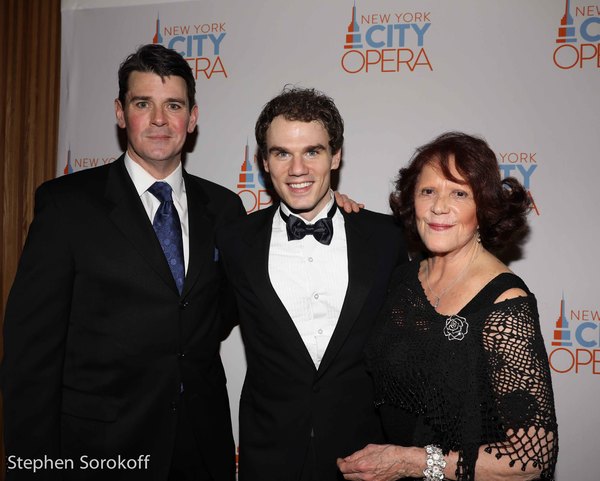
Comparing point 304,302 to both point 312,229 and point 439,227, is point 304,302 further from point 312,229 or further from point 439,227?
point 439,227

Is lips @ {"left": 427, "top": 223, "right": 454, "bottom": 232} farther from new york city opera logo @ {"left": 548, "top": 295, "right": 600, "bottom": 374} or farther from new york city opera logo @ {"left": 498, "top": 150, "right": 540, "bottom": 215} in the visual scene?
new york city opera logo @ {"left": 548, "top": 295, "right": 600, "bottom": 374}

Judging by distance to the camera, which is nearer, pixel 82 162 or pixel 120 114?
pixel 120 114

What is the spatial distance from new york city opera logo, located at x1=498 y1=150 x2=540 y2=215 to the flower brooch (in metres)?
1.27

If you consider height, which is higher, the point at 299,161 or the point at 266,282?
the point at 299,161

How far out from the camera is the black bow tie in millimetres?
2125

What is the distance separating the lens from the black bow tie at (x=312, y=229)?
2125mm

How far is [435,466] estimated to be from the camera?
5.38 feet

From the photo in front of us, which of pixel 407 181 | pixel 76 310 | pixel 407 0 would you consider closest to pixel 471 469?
pixel 407 181

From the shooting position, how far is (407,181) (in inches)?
80.1

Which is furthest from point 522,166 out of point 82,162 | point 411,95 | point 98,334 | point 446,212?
point 82,162

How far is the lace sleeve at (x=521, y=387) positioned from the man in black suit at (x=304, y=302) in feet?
1.87

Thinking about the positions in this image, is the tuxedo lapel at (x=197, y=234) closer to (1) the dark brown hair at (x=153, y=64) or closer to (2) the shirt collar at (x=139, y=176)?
(2) the shirt collar at (x=139, y=176)

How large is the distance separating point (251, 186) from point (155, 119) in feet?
2.99

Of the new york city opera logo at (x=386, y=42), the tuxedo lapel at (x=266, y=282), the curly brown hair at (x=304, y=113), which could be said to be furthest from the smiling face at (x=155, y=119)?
the new york city opera logo at (x=386, y=42)
